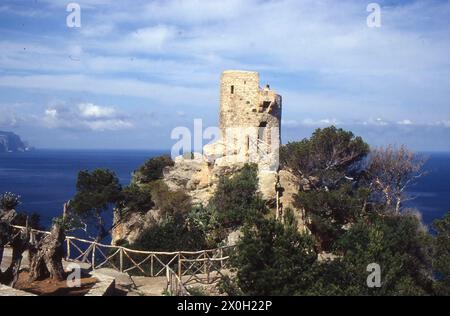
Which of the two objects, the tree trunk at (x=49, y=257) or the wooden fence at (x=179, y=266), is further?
the tree trunk at (x=49, y=257)

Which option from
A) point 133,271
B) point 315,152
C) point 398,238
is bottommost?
point 133,271

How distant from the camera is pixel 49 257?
13312mm

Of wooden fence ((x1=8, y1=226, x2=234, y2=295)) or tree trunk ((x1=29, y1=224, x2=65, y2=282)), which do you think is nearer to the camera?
wooden fence ((x1=8, y1=226, x2=234, y2=295))

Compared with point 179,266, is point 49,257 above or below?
above

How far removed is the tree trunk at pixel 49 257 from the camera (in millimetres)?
13367

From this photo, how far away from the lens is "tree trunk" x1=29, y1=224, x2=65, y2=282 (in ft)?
43.9

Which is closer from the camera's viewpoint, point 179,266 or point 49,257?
point 49,257

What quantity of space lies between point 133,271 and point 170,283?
511 cm

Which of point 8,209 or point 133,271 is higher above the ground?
point 8,209

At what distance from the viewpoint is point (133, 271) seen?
18219 millimetres
